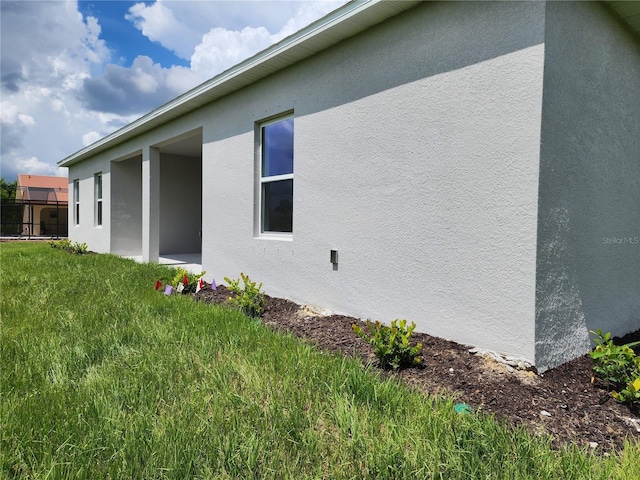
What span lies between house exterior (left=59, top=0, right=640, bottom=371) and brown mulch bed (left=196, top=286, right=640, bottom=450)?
171 millimetres

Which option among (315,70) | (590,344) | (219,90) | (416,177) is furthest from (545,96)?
(219,90)

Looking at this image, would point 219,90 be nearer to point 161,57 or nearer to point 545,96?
point 161,57

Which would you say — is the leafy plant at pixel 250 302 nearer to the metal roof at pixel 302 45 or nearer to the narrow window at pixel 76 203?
the metal roof at pixel 302 45

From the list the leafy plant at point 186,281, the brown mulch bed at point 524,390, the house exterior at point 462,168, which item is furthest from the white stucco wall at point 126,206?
the brown mulch bed at point 524,390

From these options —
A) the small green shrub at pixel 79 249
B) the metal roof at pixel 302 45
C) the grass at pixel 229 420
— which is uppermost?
the metal roof at pixel 302 45

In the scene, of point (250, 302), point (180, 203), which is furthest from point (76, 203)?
point (250, 302)

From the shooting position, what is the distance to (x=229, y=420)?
78.2 inches

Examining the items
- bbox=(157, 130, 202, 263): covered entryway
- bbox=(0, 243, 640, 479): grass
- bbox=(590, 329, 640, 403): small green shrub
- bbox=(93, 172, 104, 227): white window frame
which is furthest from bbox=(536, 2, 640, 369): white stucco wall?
bbox=(93, 172, 104, 227): white window frame

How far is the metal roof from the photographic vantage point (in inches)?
139

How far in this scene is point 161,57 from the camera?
715 cm

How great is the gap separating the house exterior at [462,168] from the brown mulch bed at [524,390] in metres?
0.17

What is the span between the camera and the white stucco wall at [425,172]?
2879 millimetres

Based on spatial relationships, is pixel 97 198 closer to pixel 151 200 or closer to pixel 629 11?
pixel 151 200

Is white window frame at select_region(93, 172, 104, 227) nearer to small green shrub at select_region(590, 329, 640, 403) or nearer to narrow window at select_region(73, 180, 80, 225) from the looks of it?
narrow window at select_region(73, 180, 80, 225)
